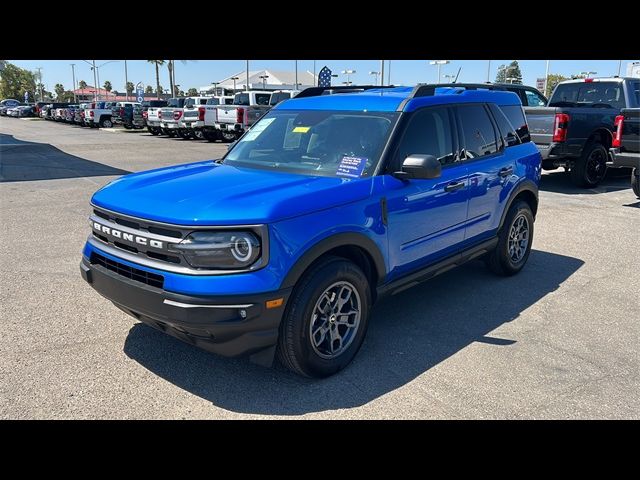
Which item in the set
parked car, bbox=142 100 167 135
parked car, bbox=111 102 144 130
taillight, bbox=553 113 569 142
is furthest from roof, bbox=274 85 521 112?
parked car, bbox=111 102 144 130

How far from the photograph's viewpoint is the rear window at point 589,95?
1247 centimetres

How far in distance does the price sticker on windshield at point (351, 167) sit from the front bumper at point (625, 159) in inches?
302

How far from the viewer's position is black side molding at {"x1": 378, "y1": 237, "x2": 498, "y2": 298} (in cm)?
410

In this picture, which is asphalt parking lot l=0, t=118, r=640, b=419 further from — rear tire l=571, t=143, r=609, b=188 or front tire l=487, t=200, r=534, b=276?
rear tire l=571, t=143, r=609, b=188

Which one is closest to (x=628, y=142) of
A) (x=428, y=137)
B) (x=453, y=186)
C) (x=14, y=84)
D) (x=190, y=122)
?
(x=453, y=186)

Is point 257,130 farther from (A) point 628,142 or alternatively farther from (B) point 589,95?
(B) point 589,95

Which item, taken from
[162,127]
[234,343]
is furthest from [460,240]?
[162,127]

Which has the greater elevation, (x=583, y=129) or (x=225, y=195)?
(x=583, y=129)

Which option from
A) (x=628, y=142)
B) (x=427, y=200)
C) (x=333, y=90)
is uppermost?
(x=333, y=90)

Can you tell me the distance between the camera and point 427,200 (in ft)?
14.0

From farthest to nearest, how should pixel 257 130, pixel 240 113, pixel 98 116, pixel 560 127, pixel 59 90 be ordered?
pixel 59 90
pixel 98 116
pixel 240 113
pixel 560 127
pixel 257 130

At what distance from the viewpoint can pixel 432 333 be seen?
4398mm

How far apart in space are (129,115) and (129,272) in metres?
34.8

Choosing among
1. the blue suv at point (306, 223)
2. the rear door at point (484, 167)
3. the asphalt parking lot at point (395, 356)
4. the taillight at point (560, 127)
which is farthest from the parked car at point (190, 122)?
the rear door at point (484, 167)
